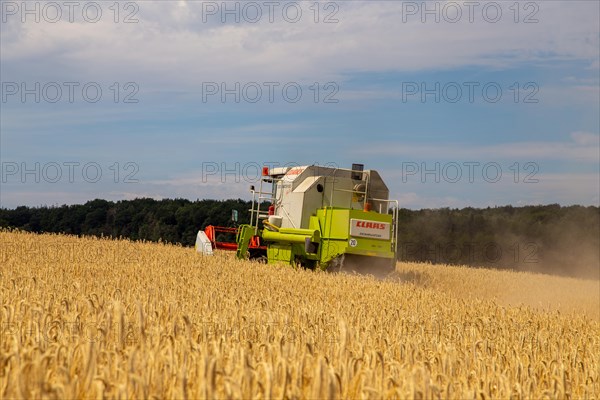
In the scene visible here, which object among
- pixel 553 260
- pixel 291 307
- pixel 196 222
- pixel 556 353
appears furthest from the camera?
pixel 196 222

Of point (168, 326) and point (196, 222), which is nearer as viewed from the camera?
point (168, 326)

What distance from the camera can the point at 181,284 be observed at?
11336mm

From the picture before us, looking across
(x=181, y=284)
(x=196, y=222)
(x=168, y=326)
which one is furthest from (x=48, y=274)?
(x=196, y=222)

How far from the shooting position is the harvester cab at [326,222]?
16.2 meters

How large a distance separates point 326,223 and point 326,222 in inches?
1.1

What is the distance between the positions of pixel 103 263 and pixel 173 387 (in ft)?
38.6

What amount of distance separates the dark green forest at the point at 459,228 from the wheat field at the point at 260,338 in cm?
2090

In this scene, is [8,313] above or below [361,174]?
below

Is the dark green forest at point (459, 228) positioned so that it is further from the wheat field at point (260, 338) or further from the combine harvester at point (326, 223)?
the wheat field at point (260, 338)

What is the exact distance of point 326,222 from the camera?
16.6 m

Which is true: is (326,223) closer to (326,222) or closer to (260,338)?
(326,222)

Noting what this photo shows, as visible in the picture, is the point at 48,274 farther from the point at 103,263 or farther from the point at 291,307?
the point at 291,307

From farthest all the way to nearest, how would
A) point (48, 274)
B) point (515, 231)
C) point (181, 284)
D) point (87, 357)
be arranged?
point (515, 231), point (48, 274), point (181, 284), point (87, 357)

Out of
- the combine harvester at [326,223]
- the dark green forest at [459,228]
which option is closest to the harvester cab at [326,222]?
the combine harvester at [326,223]
